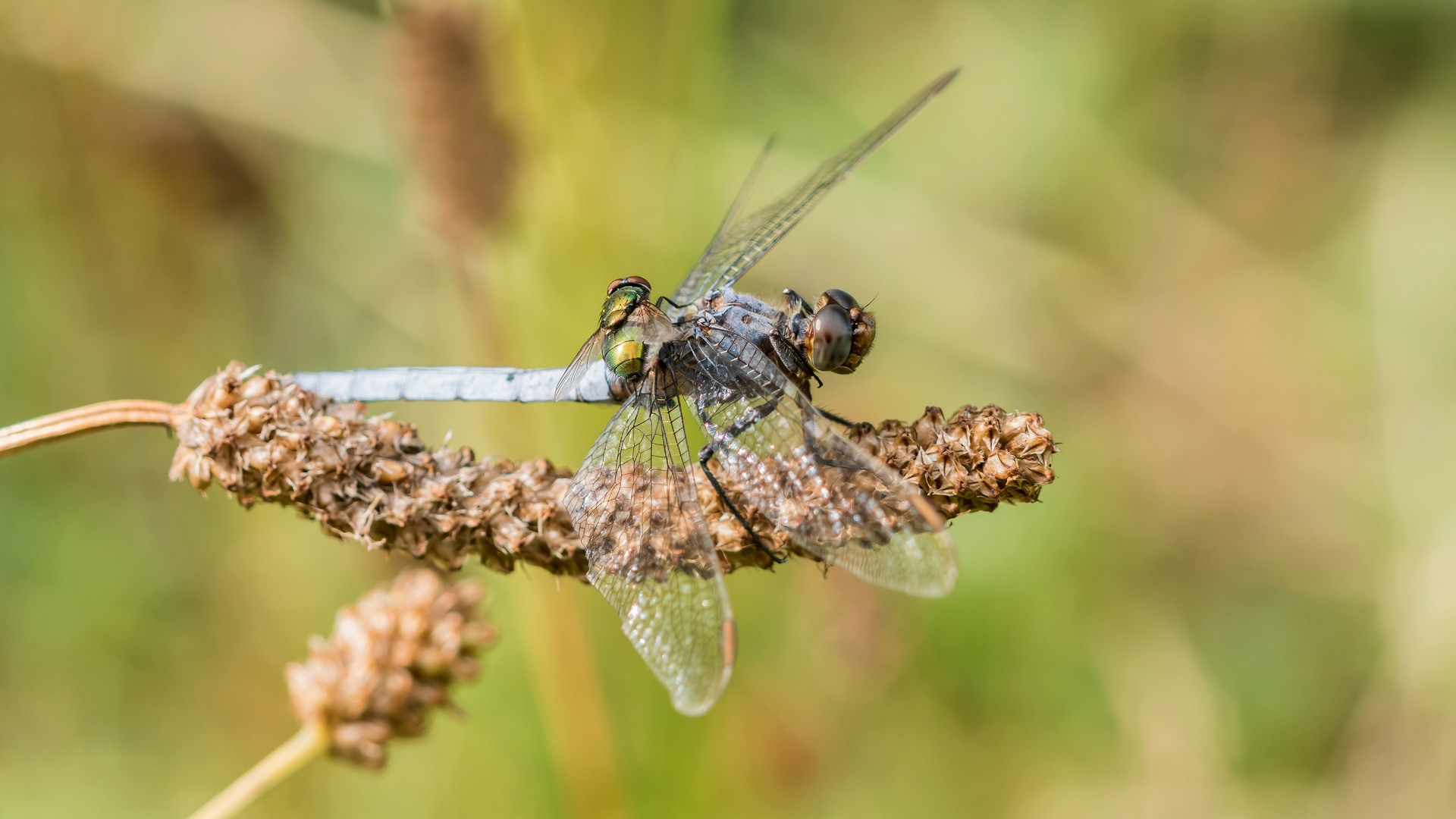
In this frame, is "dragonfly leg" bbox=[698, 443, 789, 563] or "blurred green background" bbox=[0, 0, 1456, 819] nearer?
"dragonfly leg" bbox=[698, 443, 789, 563]

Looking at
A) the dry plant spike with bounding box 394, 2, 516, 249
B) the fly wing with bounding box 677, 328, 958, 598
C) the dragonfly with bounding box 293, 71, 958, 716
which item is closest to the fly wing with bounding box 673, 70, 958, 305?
the dragonfly with bounding box 293, 71, 958, 716

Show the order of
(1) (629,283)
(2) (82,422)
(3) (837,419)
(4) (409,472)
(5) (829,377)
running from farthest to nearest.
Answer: (5) (829,377) < (1) (629,283) < (3) (837,419) < (4) (409,472) < (2) (82,422)

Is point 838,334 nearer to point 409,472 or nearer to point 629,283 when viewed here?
point 629,283

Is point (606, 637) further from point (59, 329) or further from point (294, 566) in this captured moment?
point (59, 329)

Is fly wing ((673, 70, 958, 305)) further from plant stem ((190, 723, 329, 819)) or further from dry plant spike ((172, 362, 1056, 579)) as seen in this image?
plant stem ((190, 723, 329, 819))

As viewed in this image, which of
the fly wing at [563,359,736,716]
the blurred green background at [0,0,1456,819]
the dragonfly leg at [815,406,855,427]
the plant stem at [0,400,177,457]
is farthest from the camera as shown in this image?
the blurred green background at [0,0,1456,819]

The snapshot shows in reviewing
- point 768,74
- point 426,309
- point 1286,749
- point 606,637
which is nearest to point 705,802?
point 606,637

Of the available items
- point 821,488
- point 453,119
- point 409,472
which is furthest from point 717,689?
point 453,119
